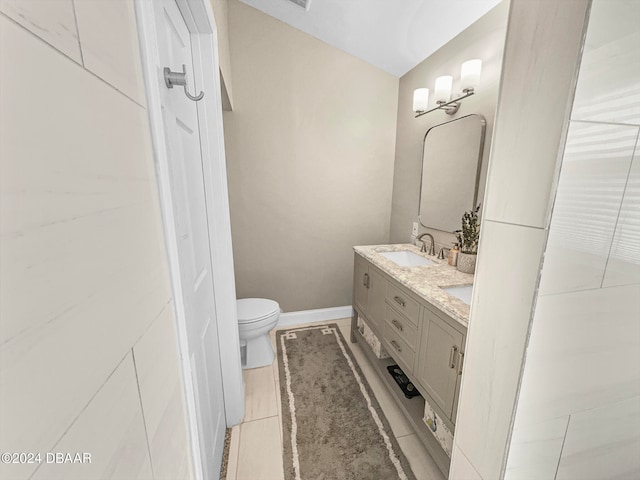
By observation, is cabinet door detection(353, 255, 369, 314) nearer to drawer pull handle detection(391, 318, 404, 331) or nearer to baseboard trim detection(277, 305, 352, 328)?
drawer pull handle detection(391, 318, 404, 331)

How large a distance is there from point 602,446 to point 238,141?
2.47m

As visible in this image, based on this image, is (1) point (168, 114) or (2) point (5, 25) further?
(1) point (168, 114)

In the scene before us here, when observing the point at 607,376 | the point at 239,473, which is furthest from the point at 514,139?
the point at 239,473

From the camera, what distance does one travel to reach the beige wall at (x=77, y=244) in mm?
213

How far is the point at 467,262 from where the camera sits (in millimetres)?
1560

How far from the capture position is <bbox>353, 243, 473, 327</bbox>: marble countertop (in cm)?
110

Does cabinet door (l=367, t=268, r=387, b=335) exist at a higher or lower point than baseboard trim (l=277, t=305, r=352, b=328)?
higher

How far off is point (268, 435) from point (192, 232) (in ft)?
4.01

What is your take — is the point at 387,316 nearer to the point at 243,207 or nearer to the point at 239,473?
the point at 239,473

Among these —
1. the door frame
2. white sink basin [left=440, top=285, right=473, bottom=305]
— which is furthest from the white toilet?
white sink basin [left=440, top=285, right=473, bottom=305]

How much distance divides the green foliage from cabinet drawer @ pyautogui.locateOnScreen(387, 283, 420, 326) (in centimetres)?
48

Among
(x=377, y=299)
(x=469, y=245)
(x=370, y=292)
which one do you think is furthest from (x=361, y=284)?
(x=469, y=245)

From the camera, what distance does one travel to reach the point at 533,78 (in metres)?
0.55

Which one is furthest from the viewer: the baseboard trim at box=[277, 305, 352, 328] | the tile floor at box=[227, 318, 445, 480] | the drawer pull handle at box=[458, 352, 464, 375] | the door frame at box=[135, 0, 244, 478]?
the baseboard trim at box=[277, 305, 352, 328]
